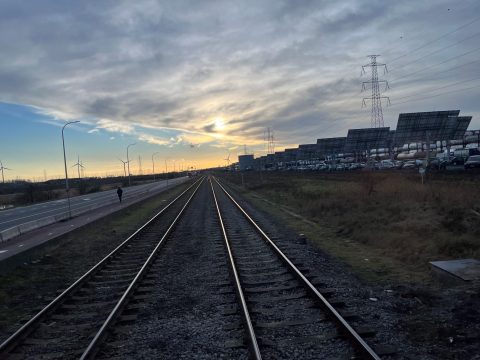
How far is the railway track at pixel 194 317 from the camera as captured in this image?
22.3 feet

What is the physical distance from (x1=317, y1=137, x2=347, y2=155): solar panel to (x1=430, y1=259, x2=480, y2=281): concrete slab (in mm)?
114502

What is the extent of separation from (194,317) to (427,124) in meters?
61.1

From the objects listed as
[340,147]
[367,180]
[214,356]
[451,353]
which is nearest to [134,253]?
[214,356]

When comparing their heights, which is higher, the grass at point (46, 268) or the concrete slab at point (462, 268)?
the concrete slab at point (462, 268)

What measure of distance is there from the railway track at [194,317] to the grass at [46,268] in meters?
0.81

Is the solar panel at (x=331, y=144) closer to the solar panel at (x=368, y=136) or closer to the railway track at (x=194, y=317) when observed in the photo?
the solar panel at (x=368, y=136)

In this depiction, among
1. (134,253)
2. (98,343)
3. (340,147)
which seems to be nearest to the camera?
(98,343)

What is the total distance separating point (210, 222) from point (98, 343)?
58.6ft

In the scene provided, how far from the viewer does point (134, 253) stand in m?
16.0

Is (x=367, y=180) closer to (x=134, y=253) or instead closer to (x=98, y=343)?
(x=134, y=253)

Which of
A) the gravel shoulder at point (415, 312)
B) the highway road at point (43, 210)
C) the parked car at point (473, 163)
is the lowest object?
the gravel shoulder at point (415, 312)

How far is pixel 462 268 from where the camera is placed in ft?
33.0

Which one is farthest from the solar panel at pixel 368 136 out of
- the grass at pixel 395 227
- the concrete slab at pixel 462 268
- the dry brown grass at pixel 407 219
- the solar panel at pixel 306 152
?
the solar panel at pixel 306 152

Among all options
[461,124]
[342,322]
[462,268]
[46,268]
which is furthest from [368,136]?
[342,322]
